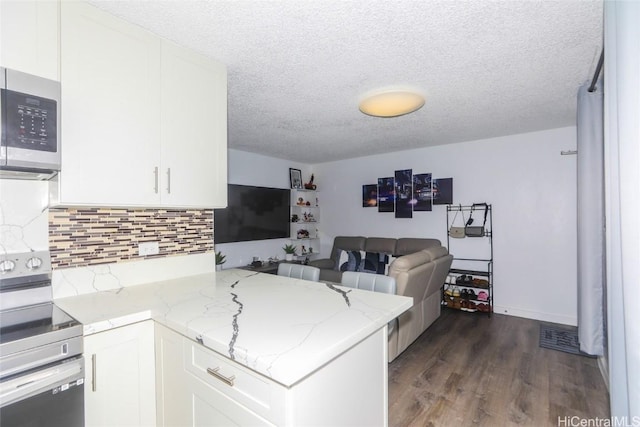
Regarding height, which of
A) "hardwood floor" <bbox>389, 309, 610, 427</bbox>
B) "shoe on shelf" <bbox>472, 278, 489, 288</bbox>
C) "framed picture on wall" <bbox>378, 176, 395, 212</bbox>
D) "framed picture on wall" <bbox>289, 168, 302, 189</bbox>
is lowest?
"hardwood floor" <bbox>389, 309, 610, 427</bbox>

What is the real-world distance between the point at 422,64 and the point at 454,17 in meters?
0.51

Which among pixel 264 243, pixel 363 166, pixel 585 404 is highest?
pixel 363 166

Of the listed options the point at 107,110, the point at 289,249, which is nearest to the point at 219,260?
the point at 289,249

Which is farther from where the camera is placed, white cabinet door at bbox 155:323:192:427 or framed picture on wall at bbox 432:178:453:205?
framed picture on wall at bbox 432:178:453:205

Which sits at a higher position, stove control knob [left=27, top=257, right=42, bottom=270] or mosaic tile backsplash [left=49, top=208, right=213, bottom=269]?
mosaic tile backsplash [left=49, top=208, right=213, bottom=269]

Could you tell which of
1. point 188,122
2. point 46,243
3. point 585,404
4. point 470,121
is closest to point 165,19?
point 188,122

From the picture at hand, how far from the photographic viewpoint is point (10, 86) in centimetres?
118

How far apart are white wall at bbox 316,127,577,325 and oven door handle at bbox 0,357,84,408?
447cm

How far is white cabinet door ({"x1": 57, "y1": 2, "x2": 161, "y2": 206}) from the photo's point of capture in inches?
54.8

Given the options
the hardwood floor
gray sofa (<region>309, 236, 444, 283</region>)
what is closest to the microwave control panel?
the hardwood floor

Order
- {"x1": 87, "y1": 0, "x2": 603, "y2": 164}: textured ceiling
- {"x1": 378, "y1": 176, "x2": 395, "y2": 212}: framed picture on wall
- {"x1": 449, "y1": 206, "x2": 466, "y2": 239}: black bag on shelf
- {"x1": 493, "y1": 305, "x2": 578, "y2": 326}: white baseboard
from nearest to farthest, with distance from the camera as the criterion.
Answer: {"x1": 87, "y1": 0, "x2": 603, "y2": 164}: textured ceiling → {"x1": 493, "y1": 305, "x2": 578, "y2": 326}: white baseboard → {"x1": 449, "y1": 206, "x2": 466, "y2": 239}: black bag on shelf → {"x1": 378, "y1": 176, "x2": 395, "y2": 212}: framed picture on wall

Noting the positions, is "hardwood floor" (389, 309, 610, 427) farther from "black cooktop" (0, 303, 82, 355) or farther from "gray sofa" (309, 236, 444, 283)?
"black cooktop" (0, 303, 82, 355)

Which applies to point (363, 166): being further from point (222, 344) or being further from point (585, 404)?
point (222, 344)

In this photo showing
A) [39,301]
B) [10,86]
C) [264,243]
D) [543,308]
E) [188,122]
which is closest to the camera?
[10,86]
